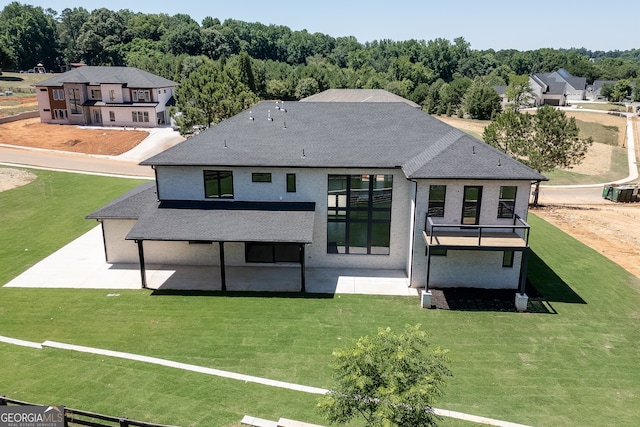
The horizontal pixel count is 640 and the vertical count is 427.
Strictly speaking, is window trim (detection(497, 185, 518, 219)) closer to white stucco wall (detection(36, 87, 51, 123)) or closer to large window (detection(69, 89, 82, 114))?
large window (detection(69, 89, 82, 114))

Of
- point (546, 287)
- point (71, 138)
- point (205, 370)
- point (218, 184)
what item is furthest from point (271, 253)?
point (71, 138)

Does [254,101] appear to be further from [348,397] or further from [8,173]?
[348,397]

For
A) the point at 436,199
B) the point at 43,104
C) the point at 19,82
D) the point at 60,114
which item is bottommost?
the point at 60,114

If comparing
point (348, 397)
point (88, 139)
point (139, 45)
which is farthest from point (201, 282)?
point (139, 45)

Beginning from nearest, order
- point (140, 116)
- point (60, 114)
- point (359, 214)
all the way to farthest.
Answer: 1. point (359, 214)
2. point (140, 116)
3. point (60, 114)

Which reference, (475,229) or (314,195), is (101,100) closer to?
(314,195)
